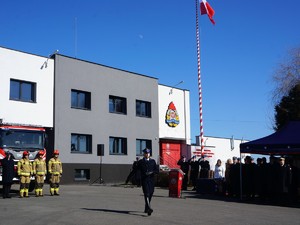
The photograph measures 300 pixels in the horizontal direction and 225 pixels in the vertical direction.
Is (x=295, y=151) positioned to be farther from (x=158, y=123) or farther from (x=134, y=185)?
(x=158, y=123)

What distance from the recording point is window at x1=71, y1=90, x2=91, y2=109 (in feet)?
96.5

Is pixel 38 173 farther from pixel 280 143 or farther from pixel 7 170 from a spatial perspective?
pixel 280 143

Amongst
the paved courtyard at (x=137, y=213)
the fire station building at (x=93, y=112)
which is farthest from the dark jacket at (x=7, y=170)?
the fire station building at (x=93, y=112)

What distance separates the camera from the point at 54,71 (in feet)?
92.6

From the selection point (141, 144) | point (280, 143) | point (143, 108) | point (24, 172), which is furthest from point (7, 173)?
point (143, 108)

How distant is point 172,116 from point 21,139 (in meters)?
20.0

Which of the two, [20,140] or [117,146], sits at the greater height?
[117,146]

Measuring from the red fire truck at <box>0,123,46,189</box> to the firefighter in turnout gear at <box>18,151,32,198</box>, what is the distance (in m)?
0.95

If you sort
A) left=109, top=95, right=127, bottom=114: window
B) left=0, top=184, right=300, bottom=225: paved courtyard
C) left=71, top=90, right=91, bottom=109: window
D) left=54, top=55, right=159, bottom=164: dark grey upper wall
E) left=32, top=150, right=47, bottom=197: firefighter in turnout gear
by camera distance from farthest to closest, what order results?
left=109, top=95, right=127, bottom=114: window
left=71, top=90, right=91, bottom=109: window
left=54, top=55, right=159, bottom=164: dark grey upper wall
left=32, top=150, right=47, bottom=197: firefighter in turnout gear
left=0, top=184, right=300, bottom=225: paved courtyard

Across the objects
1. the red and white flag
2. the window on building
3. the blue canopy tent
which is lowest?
the window on building

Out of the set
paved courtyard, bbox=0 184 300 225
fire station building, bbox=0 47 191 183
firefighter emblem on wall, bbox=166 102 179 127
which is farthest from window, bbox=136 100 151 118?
paved courtyard, bbox=0 184 300 225

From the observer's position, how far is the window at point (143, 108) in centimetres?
3417

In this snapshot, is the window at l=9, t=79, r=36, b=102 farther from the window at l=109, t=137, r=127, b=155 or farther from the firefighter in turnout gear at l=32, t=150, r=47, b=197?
the firefighter in turnout gear at l=32, t=150, r=47, b=197

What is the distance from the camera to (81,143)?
96.7 ft
